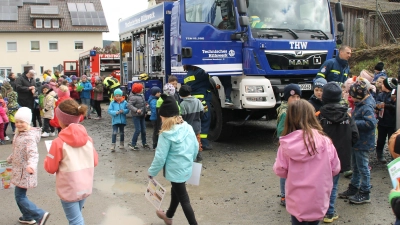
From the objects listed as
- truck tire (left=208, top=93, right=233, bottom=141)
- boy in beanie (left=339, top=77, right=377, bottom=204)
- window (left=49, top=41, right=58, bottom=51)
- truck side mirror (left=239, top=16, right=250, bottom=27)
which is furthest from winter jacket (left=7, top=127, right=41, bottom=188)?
window (left=49, top=41, right=58, bottom=51)

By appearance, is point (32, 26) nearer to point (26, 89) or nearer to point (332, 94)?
point (26, 89)

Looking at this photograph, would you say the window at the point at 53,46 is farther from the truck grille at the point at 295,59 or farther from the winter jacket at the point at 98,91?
the truck grille at the point at 295,59

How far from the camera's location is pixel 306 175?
388cm

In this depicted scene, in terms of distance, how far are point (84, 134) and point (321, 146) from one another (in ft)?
7.39

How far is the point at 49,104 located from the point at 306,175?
30.7 feet

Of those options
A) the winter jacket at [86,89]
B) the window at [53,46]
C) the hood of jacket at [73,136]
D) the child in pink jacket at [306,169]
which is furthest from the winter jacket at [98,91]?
the window at [53,46]

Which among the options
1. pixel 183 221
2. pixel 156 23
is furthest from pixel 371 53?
pixel 183 221

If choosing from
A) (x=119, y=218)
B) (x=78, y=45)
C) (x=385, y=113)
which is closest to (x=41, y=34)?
(x=78, y=45)

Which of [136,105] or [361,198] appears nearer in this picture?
[361,198]

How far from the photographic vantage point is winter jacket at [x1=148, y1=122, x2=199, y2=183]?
16.0ft

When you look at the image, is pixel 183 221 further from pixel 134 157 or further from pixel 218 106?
pixel 218 106

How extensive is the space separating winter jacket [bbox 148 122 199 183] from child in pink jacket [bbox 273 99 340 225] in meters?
1.32

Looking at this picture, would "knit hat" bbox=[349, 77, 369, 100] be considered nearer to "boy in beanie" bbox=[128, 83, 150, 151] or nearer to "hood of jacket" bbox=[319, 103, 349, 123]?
"hood of jacket" bbox=[319, 103, 349, 123]

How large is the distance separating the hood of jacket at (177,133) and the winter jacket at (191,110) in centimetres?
358
